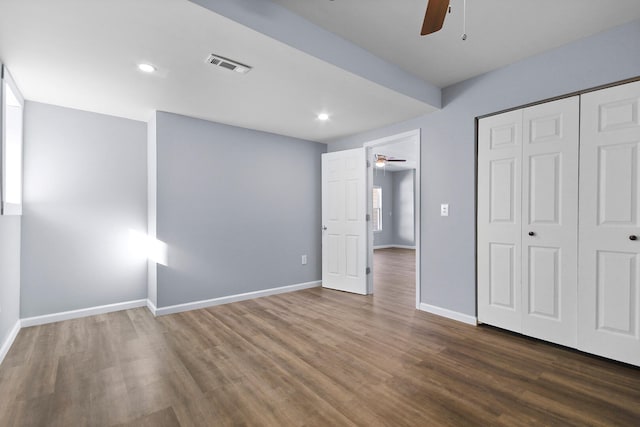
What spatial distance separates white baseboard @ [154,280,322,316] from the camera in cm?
342

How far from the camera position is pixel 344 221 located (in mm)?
4461

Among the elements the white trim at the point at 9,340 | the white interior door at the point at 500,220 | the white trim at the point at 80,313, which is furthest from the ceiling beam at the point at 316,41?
the white trim at the point at 80,313

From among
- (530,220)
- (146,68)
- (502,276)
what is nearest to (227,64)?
(146,68)

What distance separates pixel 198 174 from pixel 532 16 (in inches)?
139

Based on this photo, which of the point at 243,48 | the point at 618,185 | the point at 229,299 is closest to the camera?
the point at 243,48

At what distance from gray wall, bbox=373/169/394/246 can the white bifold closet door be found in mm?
6521

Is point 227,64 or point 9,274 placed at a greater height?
point 227,64

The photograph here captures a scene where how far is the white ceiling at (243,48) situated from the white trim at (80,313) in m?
2.25

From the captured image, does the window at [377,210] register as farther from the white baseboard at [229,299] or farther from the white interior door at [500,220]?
the white interior door at [500,220]

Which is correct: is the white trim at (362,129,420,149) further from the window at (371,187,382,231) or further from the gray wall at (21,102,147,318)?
the window at (371,187,382,231)

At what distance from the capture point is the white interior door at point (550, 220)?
245cm

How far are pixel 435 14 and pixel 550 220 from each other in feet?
6.82

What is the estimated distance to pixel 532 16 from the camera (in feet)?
7.12

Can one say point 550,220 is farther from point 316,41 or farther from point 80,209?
point 80,209
